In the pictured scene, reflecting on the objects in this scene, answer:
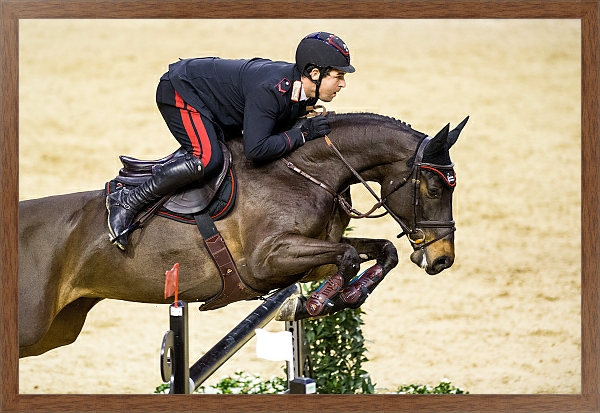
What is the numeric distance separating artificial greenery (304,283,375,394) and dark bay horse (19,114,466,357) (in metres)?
1.44

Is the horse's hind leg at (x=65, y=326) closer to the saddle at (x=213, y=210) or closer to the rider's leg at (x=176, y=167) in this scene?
the rider's leg at (x=176, y=167)

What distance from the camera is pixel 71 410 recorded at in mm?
4836

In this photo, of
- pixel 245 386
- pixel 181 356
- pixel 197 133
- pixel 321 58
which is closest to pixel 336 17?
pixel 321 58

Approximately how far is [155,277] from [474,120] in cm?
984

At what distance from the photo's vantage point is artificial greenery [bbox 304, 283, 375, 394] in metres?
6.86

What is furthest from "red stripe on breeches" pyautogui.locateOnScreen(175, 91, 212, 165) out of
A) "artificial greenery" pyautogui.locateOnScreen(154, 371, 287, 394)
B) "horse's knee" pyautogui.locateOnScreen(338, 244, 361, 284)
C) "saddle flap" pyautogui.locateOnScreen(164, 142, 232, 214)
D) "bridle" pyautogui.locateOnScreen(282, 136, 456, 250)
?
"artificial greenery" pyautogui.locateOnScreen(154, 371, 287, 394)

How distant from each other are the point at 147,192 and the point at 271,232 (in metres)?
0.67

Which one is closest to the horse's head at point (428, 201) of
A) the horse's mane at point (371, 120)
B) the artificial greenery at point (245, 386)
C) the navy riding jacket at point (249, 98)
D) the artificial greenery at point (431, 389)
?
the horse's mane at point (371, 120)

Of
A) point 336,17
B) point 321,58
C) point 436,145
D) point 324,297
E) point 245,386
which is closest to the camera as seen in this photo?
point 336,17

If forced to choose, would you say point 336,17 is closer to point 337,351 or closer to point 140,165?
point 140,165

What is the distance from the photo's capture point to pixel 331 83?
5031 mm

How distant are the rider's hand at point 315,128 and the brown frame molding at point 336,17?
62 cm

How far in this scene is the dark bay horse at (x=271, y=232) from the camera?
202 inches

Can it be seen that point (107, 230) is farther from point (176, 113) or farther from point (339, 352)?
point (339, 352)
